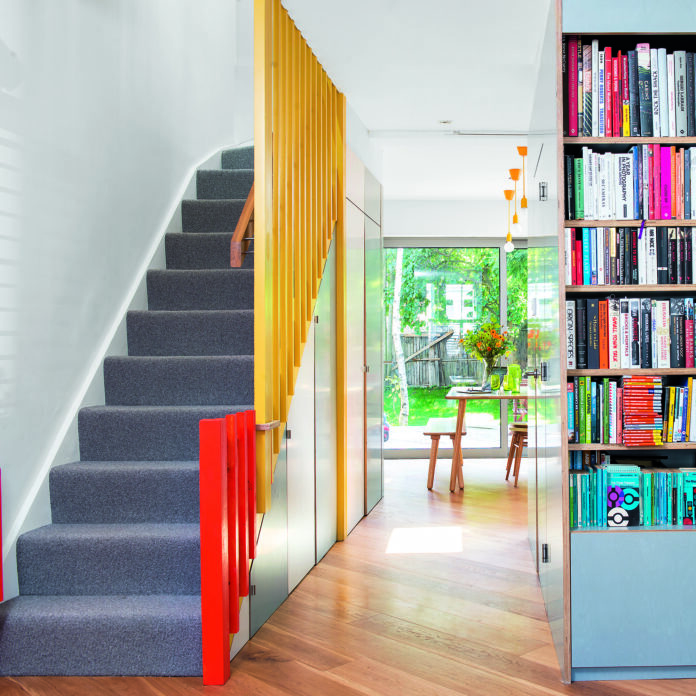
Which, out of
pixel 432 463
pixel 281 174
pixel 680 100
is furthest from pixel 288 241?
pixel 432 463

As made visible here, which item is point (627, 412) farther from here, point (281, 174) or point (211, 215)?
point (211, 215)

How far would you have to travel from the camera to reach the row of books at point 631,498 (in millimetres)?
2512

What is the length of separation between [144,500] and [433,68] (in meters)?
2.86

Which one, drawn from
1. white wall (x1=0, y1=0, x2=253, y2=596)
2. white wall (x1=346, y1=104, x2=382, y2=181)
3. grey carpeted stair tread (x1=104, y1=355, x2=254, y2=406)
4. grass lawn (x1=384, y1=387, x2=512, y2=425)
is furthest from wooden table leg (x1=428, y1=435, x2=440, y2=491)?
grey carpeted stair tread (x1=104, y1=355, x2=254, y2=406)

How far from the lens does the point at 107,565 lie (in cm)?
271

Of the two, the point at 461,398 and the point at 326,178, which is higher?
the point at 326,178

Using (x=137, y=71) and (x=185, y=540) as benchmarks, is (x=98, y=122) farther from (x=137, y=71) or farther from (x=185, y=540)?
A: (x=185, y=540)

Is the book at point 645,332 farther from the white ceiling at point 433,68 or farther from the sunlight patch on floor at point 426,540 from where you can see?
the sunlight patch on floor at point 426,540

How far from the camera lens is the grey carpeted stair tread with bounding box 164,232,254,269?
13.8ft

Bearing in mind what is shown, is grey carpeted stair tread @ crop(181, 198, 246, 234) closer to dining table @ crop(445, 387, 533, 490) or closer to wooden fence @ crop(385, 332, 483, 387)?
dining table @ crop(445, 387, 533, 490)

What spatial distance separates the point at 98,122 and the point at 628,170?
239 cm

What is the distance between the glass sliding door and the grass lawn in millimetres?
11

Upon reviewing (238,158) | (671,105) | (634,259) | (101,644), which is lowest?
(101,644)

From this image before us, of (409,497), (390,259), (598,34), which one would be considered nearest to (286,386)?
(598,34)
